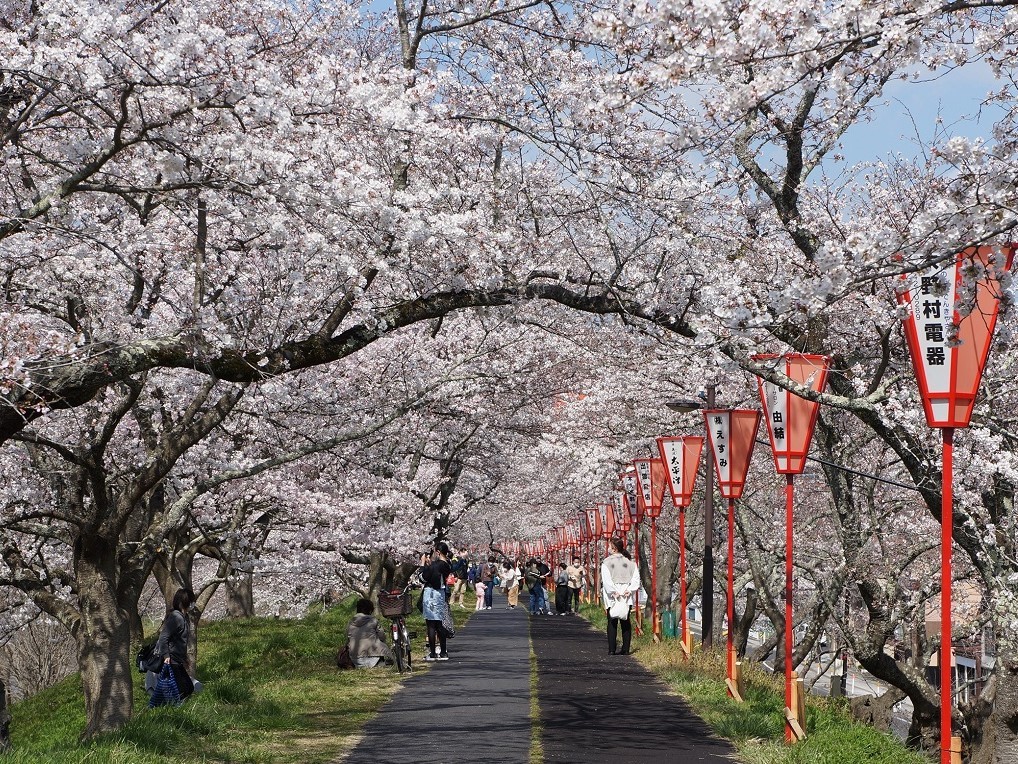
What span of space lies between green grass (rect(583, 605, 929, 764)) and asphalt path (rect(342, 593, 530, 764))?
177 cm

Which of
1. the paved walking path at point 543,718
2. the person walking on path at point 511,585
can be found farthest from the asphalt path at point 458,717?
the person walking on path at point 511,585

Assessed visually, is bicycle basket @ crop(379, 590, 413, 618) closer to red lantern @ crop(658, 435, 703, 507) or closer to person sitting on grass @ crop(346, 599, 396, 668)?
person sitting on grass @ crop(346, 599, 396, 668)

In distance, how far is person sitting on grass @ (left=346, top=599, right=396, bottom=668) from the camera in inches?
663

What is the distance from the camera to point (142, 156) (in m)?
10.8

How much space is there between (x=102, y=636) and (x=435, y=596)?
6.51m

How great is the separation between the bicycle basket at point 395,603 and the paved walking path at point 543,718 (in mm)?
968

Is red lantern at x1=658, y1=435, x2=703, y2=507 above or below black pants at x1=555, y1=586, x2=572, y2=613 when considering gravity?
above

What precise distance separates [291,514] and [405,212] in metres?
12.2

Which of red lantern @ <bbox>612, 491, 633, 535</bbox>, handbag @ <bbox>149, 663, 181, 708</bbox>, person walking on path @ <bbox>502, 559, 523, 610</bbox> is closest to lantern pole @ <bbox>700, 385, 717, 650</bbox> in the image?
handbag @ <bbox>149, 663, 181, 708</bbox>

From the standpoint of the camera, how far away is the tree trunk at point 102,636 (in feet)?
39.7

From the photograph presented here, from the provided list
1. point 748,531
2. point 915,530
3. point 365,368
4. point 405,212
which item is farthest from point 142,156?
point 915,530

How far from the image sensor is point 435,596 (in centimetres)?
1794

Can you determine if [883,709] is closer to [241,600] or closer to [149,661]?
[149,661]

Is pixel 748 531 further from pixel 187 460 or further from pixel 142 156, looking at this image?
pixel 142 156
